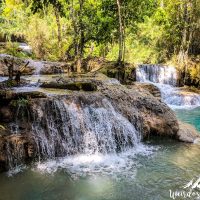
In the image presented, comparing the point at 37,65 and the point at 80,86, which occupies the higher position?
the point at 37,65

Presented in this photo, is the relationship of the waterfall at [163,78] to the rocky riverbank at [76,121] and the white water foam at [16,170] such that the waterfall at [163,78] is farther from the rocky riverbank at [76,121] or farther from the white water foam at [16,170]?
the white water foam at [16,170]

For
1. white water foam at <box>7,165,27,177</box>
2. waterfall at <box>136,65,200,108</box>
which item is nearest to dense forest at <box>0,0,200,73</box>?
waterfall at <box>136,65,200,108</box>

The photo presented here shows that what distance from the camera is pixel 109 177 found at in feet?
22.8

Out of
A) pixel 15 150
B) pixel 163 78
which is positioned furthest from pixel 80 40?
pixel 15 150

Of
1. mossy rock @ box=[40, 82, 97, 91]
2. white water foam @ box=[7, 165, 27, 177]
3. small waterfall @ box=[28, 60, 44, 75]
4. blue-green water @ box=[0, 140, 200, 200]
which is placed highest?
small waterfall @ box=[28, 60, 44, 75]

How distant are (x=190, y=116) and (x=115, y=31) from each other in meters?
8.62

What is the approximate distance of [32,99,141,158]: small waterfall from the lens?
7.99 meters

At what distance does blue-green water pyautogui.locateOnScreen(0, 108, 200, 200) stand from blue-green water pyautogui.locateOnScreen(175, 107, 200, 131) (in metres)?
4.53

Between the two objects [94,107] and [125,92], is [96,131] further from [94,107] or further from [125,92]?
[125,92]

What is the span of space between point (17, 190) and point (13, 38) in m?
24.1

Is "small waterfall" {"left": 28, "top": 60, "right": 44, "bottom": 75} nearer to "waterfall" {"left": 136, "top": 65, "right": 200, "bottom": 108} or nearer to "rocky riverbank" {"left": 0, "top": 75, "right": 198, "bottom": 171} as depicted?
"rocky riverbank" {"left": 0, "top": 75, "right": 198, "bottom": 171}

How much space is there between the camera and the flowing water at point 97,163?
638 cm

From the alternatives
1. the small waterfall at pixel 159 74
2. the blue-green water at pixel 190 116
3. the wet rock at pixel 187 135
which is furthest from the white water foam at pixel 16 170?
the small waterfall at pixel 159 74

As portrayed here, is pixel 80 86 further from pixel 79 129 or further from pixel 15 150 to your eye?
pixel 15 150
